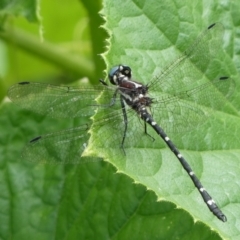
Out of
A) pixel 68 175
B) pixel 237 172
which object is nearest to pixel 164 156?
pixel 237 172

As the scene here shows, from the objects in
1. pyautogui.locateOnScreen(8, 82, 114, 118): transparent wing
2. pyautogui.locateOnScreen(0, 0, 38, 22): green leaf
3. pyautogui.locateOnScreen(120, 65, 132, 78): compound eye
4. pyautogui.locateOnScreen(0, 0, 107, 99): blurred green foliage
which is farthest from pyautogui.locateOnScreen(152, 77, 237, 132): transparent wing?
pyautogui.locateOnScreen(0, 0, 38, 22): green leaf

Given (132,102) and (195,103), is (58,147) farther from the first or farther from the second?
(195,103)

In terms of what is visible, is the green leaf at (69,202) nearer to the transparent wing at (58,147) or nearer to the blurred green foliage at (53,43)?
the transparent wing at (58,147)

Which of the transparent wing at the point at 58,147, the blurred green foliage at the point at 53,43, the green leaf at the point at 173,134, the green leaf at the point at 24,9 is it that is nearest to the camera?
the green leaf at the point at 173,134

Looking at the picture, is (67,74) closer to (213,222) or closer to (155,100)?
(155,100)

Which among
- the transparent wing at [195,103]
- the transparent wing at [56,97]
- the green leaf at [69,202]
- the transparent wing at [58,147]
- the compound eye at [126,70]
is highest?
the compound eye at [126,70]

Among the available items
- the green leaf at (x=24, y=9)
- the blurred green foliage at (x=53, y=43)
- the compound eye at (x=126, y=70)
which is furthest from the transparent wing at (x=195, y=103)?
the green leaf at (x=24, y=9)

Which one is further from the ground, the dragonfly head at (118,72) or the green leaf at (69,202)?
the dragonfly head at (118,72)

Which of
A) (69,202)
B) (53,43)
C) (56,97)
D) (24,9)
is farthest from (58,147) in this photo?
(53,43)
